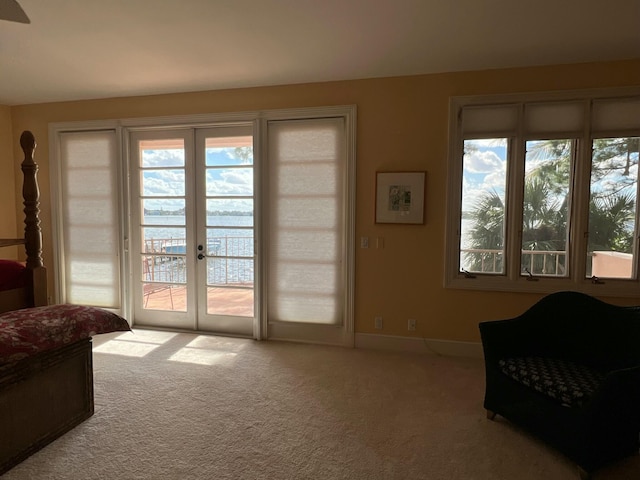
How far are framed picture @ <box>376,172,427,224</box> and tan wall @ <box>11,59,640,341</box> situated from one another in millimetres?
77

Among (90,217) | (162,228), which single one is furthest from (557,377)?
(90,217)

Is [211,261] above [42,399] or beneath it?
above

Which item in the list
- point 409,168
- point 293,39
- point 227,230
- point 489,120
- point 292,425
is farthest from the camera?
point 227,230

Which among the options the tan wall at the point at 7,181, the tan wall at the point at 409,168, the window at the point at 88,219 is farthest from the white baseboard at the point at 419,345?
the tan wall at the point at 7,181

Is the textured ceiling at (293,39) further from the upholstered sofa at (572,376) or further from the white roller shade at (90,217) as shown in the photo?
the upholstered sofa at (572,376)

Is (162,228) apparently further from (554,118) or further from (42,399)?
(554,118)

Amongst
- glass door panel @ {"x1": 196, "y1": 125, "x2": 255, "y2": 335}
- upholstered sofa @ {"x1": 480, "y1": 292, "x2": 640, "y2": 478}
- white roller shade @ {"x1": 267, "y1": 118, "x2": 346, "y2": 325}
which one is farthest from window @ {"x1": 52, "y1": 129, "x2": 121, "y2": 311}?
upholstered sofa @ {"x1": 480, "y1": 292, "x2": 640, "y2": 478}

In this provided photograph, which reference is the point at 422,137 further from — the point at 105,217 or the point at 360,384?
the point at 105,217

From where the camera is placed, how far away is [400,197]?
3691 millimetres

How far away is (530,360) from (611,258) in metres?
1.68

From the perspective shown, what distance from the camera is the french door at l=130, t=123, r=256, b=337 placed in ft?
13.6

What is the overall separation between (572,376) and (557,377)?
0.33ft

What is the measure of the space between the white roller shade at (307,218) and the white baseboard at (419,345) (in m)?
0.36

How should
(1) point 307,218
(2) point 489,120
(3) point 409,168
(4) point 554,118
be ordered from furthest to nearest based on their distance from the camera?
(1) point 307,218 < (3) point 409,168 < (2) point 489,120 < (4) point 554,118
